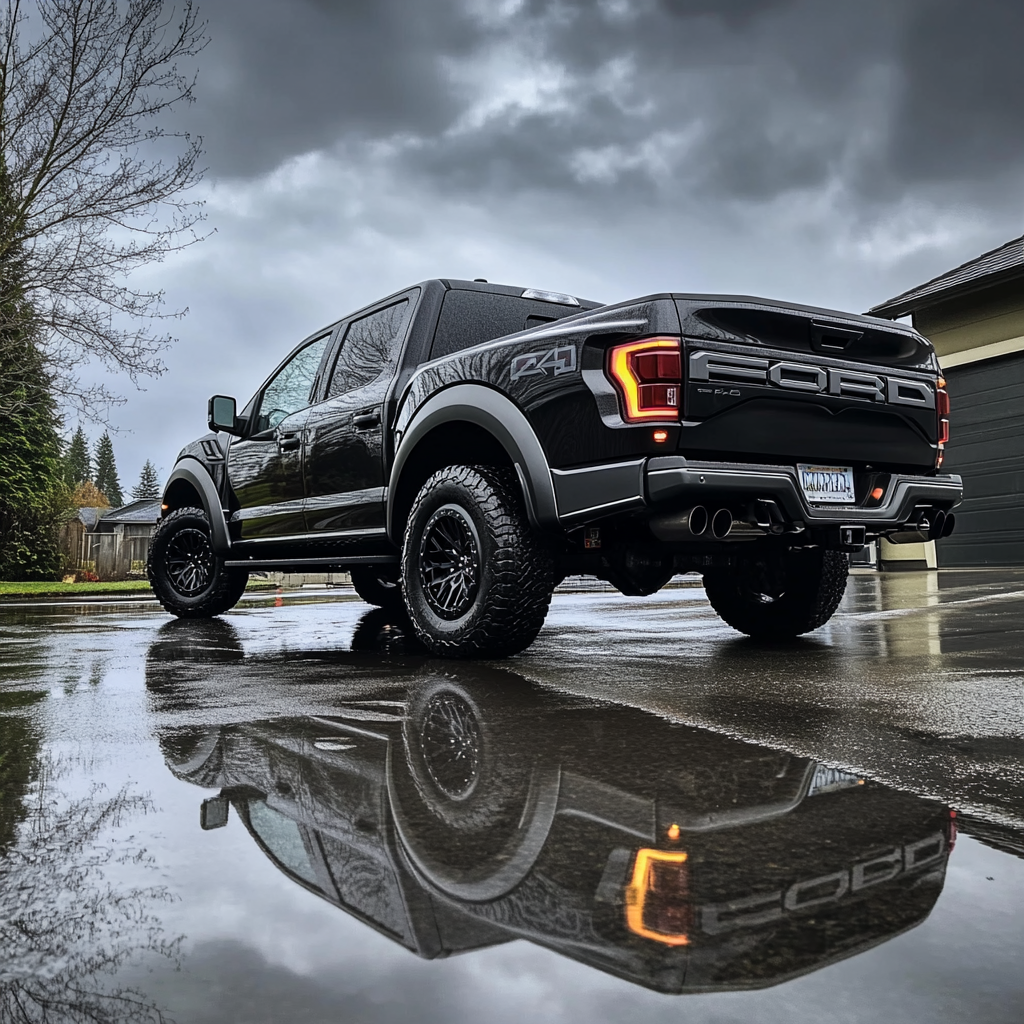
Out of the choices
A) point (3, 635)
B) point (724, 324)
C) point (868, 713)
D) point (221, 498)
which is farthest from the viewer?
point (221, 498)

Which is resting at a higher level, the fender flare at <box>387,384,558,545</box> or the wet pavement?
the fender flare at <box>387,384,558,545</box>

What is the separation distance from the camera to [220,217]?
52.8ft

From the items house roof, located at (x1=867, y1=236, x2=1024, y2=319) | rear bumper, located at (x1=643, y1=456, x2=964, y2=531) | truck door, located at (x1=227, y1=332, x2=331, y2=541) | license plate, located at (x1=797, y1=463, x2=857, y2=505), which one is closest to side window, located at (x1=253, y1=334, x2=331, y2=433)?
truck door, located at (x1=227, y1=332, x2=331, y2=541)

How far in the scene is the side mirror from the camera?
24.5 ft

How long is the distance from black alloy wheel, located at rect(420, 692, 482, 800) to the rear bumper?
3.95 feet

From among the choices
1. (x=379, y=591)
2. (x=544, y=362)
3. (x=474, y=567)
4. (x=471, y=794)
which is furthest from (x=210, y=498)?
(x=471, y=794)

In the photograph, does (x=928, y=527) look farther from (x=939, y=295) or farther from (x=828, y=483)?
(x=939, y=295)

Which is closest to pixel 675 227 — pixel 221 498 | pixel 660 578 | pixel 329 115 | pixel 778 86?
pixel 778 86

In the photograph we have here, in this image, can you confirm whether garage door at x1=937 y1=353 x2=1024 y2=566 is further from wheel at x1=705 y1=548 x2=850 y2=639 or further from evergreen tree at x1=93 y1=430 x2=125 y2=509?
evergreen tree at x1=93 y1=430 x2=125 y2=509

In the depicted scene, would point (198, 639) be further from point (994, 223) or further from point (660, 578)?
point (994, 223)

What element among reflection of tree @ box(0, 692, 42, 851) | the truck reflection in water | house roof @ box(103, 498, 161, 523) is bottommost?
the truck reflection in water

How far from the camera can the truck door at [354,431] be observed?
594cm

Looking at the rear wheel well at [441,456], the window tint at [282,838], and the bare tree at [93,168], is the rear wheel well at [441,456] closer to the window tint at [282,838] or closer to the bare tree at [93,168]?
the window tint at [282,838]

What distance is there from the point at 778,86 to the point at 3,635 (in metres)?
23.9
